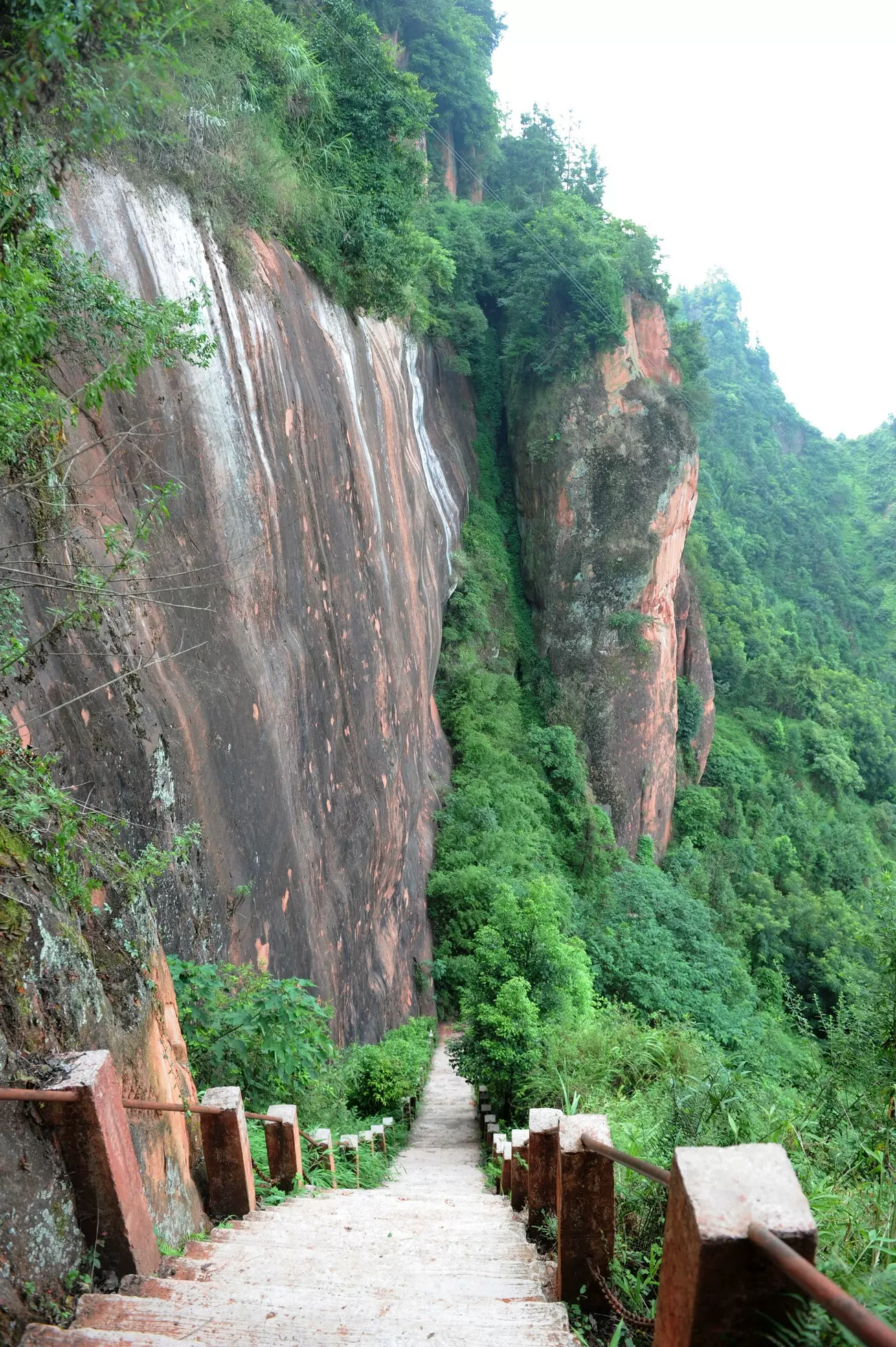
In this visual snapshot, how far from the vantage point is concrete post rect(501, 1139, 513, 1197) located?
18.0 ft

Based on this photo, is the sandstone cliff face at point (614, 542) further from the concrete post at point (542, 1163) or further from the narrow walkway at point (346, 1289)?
the concrete post at point (542, 1163)

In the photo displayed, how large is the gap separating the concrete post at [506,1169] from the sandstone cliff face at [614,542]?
44.5ft

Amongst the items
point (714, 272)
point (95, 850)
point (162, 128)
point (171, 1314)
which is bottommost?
point (171, 1314)

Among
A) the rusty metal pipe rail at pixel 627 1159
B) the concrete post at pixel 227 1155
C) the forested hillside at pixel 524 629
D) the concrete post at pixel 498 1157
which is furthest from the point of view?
the concrete post at pixel 498 1157

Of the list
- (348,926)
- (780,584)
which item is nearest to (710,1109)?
(348,926)

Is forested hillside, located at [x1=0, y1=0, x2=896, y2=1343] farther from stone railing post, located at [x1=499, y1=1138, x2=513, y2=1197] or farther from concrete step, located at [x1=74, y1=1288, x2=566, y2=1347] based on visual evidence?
stone railing post, located at [x1=499, y1=1138, x2=513, y2=1197]

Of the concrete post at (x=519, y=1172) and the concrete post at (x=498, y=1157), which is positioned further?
the concrete post at (x=498, y=1157)

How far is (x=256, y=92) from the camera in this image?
8570 millimetres

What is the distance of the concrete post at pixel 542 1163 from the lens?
411 cm

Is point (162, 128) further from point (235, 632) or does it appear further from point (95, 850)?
point (95, 850)

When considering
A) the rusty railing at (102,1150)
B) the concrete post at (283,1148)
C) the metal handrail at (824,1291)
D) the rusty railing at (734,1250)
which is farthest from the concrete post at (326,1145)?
the metal handrail at (824,1291)

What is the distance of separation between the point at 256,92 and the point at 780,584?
96.9 feet

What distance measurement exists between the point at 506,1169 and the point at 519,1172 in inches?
30.5

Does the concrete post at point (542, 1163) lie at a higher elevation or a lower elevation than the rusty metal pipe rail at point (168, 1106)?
lower
